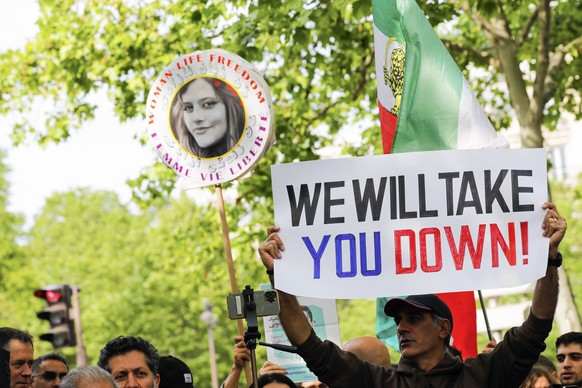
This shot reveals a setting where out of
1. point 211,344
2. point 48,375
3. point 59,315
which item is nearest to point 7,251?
point 211,344

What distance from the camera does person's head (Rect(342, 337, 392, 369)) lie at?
7.51 m

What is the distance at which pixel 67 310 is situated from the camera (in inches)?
736

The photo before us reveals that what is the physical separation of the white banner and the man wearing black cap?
76mm

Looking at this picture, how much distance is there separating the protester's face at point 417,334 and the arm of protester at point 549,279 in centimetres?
46

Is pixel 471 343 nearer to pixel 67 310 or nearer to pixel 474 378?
pixel 474 378

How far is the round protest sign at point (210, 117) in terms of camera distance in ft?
25.8

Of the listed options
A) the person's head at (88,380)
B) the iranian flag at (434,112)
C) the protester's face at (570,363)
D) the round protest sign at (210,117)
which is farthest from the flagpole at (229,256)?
the protester's face at (570,363)

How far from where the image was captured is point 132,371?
6.70 m

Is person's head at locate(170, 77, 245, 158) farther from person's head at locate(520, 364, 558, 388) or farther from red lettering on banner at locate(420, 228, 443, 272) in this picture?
person's head at locate(520, 364, 558, 388)

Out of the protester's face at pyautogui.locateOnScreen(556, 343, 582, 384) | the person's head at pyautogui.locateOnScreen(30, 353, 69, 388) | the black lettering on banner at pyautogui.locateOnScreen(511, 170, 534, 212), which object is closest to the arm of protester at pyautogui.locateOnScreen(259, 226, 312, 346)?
the black lettering on banner at pyautogui.locateOnScreen(511, 170, 534, 212)

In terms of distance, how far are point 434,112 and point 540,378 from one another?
1.89 metres

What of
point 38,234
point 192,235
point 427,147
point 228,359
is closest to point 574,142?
point 38,234

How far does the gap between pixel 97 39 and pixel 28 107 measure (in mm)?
1827

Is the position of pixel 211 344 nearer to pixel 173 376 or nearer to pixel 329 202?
pixel 173 376
